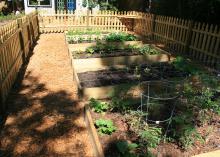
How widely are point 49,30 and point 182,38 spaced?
310 inches

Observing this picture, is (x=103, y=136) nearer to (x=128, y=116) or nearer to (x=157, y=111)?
(x=128, y=116)

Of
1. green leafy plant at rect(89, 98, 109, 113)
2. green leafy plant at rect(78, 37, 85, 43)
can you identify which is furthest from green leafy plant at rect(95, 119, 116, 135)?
green leafy plant at rect(78, 37, 85, 43)

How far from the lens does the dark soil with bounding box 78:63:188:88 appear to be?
624cm

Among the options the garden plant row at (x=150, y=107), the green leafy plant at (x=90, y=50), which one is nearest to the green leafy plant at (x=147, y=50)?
the garden plant row at (x=150, y=107)

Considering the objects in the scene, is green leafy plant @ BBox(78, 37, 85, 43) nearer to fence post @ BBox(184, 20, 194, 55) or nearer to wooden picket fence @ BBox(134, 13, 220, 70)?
wooden picket fence @ BBox(134, 13, 220, 70)

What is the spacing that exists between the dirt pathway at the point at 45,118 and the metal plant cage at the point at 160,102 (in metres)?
1.23

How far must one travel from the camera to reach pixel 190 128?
3783 mm

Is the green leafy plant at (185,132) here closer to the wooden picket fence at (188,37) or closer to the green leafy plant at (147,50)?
the wooden picket fence at (188,37)

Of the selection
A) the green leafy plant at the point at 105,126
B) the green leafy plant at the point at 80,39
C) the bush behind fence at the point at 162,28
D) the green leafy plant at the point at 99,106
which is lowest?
the green leafy plant at the point at 105,126

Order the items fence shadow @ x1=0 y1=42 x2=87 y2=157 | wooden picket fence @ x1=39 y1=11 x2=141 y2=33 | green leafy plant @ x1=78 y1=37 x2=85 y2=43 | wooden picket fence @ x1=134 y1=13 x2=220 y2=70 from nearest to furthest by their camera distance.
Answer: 1. fence shadow @ x1=0 y1=42 x2=87 y2=157
2. wooden picket fence @ x1=134 y1=13 x2=220 y2=70
3. green leafy plant @ x1=78 y1=37 x2=85 y2=43
4. wooden picket fence @ x1=39 y1=11 x2=141 y2=33

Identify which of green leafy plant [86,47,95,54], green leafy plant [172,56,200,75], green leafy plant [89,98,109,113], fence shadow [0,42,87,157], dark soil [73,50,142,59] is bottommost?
fence shadow [0,42,87,157]

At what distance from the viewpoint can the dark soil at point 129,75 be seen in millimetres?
6237

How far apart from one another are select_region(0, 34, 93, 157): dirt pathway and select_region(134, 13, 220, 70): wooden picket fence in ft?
14.8

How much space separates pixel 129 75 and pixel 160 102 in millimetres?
1927
